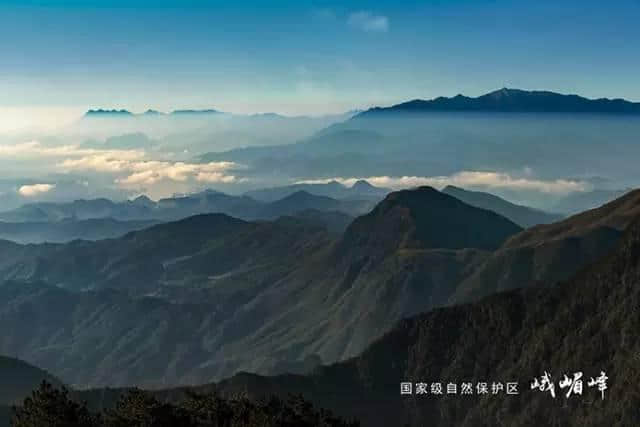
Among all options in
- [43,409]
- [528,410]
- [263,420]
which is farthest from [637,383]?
[43,409]

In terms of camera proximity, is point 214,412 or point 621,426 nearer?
point 214,412

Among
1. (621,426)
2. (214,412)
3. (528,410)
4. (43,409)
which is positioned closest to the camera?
(43,409)

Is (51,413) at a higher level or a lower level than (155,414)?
higher

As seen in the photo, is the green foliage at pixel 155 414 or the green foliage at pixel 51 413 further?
the green foliage at pixel 155 414

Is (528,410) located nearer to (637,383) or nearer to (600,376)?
(600,376)

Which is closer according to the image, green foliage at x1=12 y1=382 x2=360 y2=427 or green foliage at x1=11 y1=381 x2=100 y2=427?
green foliage at x1=11 y1=381 x2=100 y2=427

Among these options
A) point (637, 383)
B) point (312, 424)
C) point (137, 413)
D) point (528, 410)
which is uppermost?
point (137, 413)

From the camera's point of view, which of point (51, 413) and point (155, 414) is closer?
point (51, 413)

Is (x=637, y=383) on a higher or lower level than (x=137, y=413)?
lower
